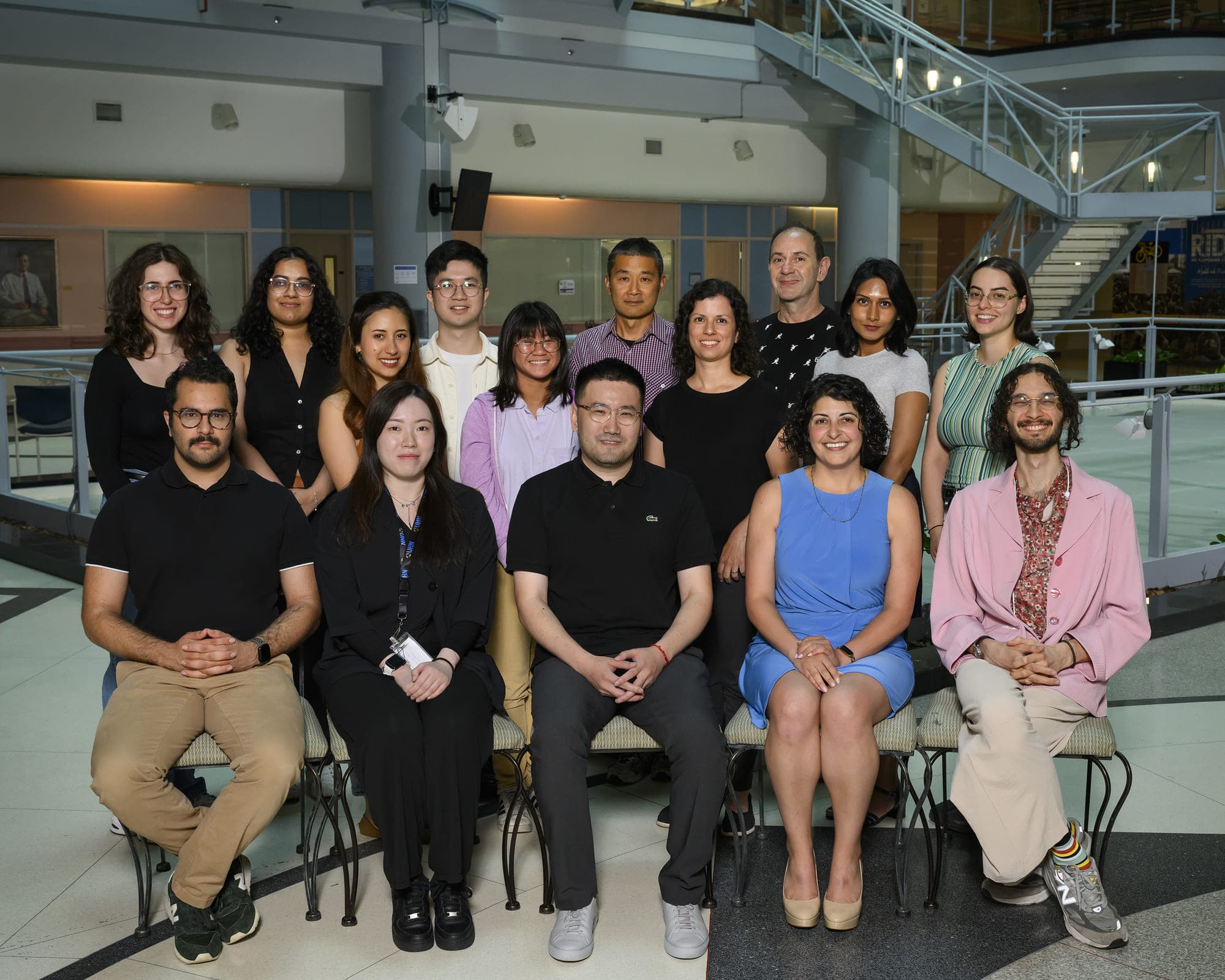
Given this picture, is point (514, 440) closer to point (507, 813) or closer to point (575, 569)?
point (575, 569)

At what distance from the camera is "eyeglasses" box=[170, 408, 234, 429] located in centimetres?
313

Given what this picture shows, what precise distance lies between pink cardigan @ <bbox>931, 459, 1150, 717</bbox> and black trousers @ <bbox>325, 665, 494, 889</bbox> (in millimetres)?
1270

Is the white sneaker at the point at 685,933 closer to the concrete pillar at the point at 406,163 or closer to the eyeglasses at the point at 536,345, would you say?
the eyeglasses at the point at 536,345

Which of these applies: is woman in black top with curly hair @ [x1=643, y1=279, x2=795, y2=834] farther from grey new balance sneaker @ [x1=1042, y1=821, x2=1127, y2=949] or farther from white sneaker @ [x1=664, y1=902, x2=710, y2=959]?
grey new balance sneaker @ [x1=1042, y1=821, x2=1127, y2=949]

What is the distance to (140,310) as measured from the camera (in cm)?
356

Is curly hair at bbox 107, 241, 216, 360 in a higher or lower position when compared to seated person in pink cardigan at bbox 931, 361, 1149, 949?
higher

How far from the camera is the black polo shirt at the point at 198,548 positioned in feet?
10.3

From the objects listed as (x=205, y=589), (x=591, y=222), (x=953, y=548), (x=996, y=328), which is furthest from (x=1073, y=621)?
(x=591, y=222)

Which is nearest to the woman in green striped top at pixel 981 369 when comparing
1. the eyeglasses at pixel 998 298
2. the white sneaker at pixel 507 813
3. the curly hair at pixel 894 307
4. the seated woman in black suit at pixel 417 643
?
the eyeglasses at pixel 998 298

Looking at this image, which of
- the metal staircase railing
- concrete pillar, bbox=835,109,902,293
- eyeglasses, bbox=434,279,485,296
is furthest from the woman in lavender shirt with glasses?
concrete pillar, bbox=835,109,902,293

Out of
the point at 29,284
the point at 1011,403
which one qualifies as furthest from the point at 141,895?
the point at 29,284

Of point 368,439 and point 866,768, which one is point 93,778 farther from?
point 866,768

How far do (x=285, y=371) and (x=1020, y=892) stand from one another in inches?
99.7

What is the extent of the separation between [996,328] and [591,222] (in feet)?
39.4
